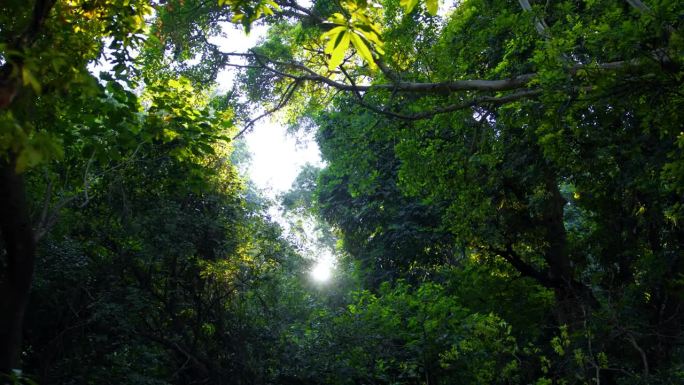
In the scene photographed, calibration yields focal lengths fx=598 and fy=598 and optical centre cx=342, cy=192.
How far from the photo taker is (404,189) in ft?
37.6

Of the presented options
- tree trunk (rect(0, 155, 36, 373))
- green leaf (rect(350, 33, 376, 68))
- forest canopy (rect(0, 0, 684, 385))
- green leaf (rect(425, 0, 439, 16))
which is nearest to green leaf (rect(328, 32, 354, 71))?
green leaf (rect(350, 33, 376, 68))

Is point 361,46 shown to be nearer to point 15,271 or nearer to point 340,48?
point 340,48

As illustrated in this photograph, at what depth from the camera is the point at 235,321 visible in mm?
9328

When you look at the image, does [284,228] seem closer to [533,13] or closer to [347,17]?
[533,13]

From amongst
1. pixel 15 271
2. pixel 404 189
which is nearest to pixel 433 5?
pixel 15 271

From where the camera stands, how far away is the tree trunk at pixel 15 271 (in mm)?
3242

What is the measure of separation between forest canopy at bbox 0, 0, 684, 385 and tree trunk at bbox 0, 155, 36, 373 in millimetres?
878

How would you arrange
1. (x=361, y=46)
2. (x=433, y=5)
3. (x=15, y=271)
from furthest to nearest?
(x=15, y=271) → (x=433, y=5) → (x=361, y=46)

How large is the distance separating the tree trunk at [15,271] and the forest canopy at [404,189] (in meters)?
0.88

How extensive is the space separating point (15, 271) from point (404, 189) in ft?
28.4

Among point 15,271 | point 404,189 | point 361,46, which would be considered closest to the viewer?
point 361,46

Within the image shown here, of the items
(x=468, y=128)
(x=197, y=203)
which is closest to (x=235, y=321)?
(x=197, y=203)

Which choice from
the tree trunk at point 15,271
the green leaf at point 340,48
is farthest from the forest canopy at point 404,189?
the green leaf at point 340,48

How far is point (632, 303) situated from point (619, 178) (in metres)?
3.01
